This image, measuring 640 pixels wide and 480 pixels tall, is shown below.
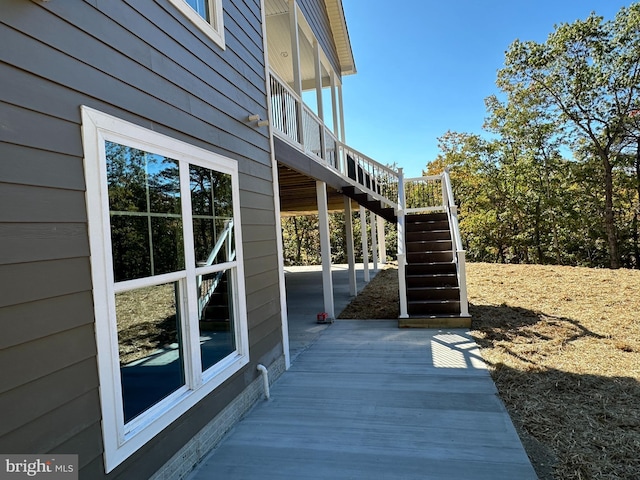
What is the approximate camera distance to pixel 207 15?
123 inches

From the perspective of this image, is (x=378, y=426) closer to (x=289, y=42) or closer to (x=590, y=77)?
(x=289, y=42)

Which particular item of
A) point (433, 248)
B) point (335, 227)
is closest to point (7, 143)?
point (433, 248)

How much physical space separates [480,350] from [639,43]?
13.1 meters

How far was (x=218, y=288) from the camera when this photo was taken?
2.99 metres

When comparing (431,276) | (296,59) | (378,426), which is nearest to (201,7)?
(296,59)

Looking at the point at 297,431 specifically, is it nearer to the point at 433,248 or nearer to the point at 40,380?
the point at 40,380

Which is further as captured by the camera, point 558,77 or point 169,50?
point 558,77

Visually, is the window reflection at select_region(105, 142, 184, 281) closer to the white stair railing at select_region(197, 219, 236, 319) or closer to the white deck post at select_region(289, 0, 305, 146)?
the white stair railing at select_region(197, 219, 236, 319)

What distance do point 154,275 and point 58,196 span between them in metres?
0.74

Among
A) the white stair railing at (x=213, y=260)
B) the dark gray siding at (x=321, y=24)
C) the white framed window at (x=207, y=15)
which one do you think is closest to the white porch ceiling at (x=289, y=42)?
the dark gray siding at (x=321, y=24)

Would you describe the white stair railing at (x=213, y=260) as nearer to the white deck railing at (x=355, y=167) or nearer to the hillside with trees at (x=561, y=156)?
the white deck railing at (x=355, y=167)

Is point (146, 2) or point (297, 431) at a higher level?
point (146, 2)

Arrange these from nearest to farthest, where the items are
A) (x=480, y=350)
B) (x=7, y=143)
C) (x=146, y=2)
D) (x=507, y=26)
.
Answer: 1. (x=7, y=143)
2. (x=146, y=2)
3. (x=480, y=350)
4. (x=507, y=26)

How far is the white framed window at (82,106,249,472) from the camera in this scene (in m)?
1.81
